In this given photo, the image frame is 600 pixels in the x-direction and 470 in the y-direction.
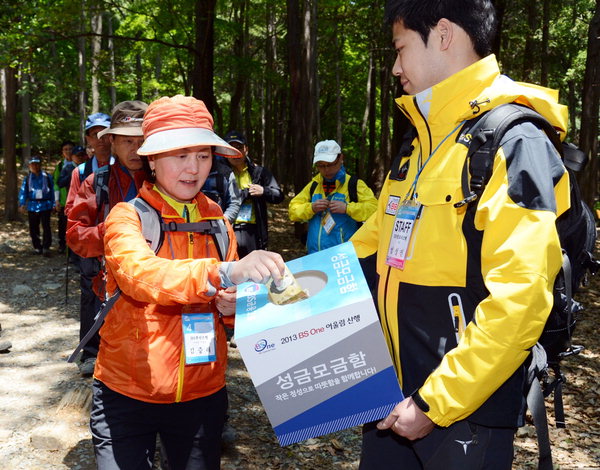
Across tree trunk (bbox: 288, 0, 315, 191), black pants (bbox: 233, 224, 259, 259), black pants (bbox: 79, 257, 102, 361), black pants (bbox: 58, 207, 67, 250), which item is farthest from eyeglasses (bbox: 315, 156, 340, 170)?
black pants (bbox: 58, 207, 67, 250)

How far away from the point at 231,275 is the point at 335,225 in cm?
470

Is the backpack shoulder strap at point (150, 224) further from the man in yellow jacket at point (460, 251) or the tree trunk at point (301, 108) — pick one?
the tree trunk at point (301, 108)

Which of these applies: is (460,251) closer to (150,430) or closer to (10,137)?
(150,430)

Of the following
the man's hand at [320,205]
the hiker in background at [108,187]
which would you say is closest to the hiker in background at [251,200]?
the man's hand at [320,205]

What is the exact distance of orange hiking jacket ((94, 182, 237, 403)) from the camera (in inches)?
85.8

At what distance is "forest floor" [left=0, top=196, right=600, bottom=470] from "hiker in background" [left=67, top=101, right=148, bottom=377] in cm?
115

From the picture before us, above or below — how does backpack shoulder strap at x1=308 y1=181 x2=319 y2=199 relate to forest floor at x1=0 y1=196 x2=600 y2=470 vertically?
above

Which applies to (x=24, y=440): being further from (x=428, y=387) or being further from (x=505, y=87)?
(x=505, y=87)

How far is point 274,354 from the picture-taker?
6.10ft

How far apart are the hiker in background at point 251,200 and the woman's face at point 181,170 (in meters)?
4.65

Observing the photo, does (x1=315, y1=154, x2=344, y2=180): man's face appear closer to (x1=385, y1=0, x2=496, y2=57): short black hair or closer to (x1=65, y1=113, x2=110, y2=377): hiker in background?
(x1=65, y1=113, x2=110, y2=377): hiker in background

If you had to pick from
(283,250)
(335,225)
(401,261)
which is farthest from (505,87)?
(283,250)

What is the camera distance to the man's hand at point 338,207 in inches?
262

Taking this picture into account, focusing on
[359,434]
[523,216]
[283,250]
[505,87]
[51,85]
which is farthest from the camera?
[51,85]
